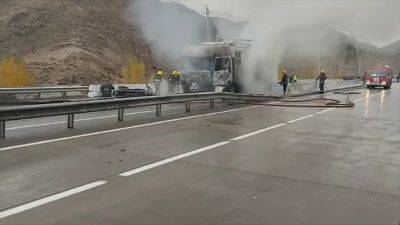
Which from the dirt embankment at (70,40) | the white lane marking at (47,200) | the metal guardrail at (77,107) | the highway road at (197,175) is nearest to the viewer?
the white lane marking at (47,200)

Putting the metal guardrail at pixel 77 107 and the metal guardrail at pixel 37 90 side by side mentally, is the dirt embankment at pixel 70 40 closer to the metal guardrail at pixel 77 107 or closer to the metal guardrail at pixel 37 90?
the metal guardrail at pixel 37 90

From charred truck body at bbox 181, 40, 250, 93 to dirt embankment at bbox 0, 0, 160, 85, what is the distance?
3570 centimetres

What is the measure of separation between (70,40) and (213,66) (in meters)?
52.4

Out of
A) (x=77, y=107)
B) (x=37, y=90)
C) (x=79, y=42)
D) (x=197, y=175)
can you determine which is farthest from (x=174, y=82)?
(x=79, y=42)

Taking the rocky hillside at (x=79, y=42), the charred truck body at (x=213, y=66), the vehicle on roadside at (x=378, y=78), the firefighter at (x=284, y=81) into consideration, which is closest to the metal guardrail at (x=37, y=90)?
the rocky hillside at (x=79, y=42)

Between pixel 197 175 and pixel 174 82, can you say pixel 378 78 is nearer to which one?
pixel 174 82

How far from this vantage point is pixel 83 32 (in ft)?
252

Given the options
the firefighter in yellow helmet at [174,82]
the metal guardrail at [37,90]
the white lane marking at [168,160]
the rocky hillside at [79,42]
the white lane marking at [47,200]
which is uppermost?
the rocky hillside at [79,42]

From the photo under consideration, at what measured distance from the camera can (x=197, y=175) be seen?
23.7ft

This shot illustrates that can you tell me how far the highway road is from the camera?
5.44 meters

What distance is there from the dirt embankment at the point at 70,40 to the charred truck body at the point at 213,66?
117 ft

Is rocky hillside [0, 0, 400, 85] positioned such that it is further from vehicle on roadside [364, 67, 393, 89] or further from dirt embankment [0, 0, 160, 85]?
vehicle on roadside [364, 67, 393, 89]

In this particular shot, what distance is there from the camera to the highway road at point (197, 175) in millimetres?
5441

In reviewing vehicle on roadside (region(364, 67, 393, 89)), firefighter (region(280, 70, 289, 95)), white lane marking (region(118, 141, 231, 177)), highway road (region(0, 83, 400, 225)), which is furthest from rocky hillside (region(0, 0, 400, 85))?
white lane marking (region(118, 141, 231, 177))
